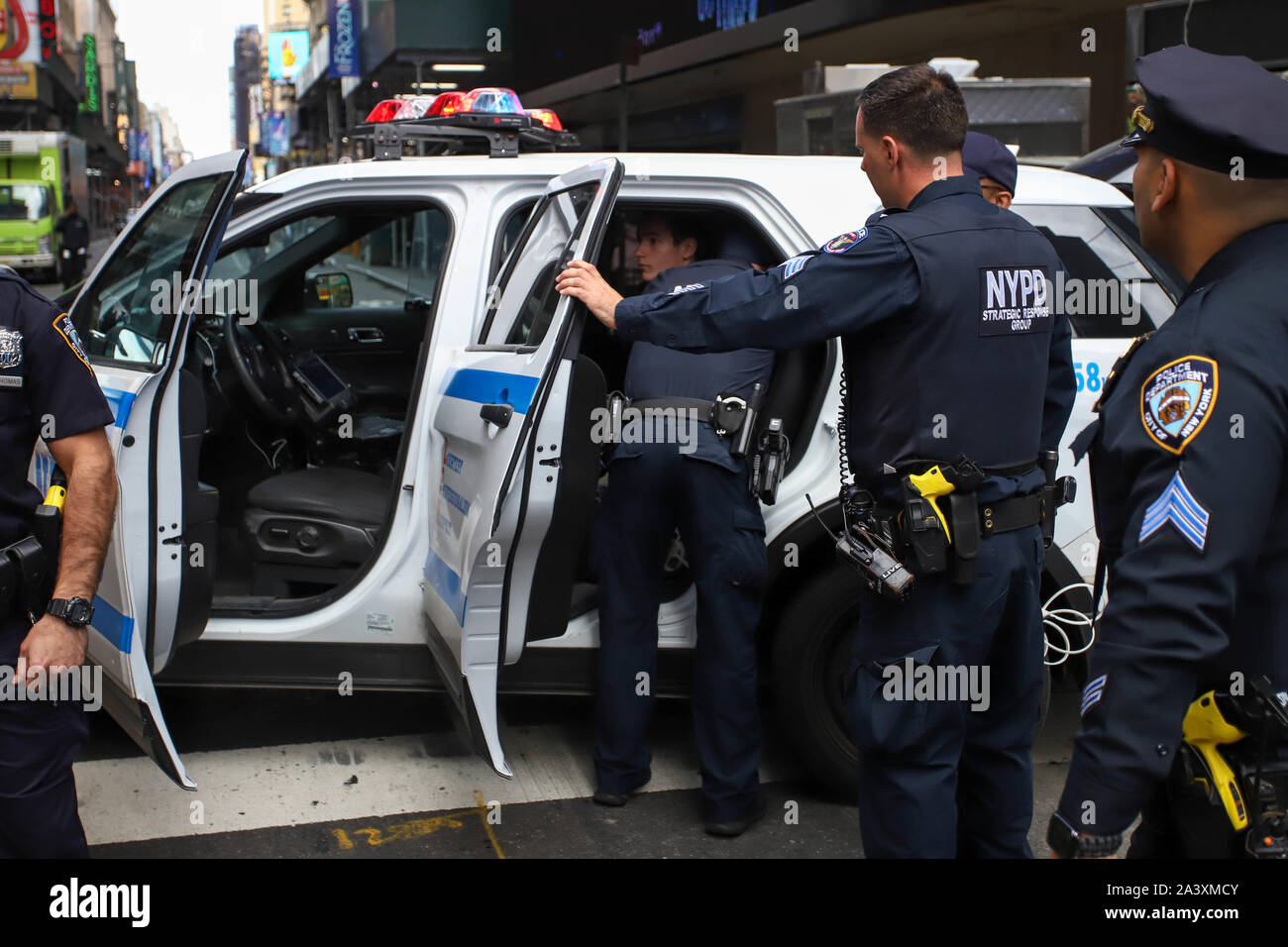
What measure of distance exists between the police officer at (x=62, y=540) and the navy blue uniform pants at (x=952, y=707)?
61.9 inches

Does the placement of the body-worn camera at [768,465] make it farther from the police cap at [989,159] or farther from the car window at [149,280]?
the car window at [149,280]

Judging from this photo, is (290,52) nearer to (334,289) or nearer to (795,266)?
(334,289)

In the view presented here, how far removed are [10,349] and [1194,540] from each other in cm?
208

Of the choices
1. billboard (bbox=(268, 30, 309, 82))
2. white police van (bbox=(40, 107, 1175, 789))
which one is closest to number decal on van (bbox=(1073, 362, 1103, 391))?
white police van (bbox=(40, 107, 1175, 789))

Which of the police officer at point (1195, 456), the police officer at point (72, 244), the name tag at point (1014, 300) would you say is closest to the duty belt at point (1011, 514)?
the name tag at point (1014, 300)

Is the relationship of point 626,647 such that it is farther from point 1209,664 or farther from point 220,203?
point 1209,664

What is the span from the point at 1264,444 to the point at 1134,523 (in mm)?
184

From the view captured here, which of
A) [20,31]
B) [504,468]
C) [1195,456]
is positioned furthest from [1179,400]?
[20,31]

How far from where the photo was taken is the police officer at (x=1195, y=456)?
151 centimetres

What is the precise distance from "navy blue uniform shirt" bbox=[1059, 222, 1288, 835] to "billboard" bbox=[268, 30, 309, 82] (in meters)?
58.7

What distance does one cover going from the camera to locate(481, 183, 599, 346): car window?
328 cm

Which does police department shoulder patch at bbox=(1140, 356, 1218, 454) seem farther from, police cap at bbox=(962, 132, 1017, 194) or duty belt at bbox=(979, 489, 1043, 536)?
police cap at bbox=(962, 132, 1017, 194)

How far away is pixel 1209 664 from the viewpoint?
1.64m

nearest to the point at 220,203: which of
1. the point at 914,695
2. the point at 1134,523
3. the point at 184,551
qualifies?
→ the point at 184,551
